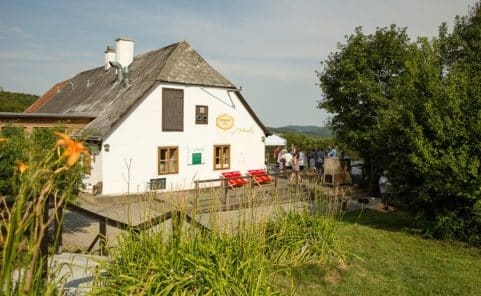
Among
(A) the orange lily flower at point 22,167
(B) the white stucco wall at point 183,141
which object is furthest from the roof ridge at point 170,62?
(A) the orange lily flower at point 22,167

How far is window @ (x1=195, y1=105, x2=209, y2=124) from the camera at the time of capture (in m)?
20.6

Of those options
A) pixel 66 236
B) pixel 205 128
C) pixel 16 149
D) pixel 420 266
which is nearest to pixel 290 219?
pixel 420 266

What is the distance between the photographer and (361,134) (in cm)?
1778

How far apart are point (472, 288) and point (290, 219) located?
2959 millimetres

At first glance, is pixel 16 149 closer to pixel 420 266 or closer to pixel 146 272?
pixel 146 272

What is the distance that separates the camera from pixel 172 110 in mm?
19672

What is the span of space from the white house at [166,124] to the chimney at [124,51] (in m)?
0.06

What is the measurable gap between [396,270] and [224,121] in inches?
609

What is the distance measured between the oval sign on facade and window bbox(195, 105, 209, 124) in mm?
684

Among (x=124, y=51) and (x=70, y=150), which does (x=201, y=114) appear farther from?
(x=70, y=150)

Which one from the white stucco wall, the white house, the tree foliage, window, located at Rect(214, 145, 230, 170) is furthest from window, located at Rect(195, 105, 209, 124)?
the tree foliage

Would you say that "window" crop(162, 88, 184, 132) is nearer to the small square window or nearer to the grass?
the small square window

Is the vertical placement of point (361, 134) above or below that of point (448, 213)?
above

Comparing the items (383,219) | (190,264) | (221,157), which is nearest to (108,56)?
(221,157)
